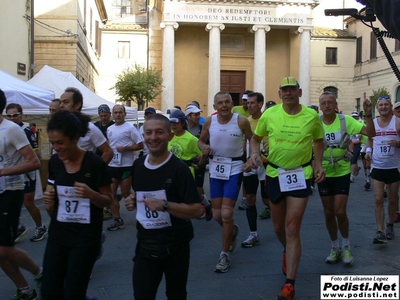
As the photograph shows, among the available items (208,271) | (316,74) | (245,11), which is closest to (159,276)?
(208,271)

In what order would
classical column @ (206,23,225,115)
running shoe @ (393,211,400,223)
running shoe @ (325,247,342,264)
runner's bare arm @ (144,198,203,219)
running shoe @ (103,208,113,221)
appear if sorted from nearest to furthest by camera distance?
runner's bare arm @ (144,198,203,219) → running shoe @ (325,247,342,264) → running shoe @ (393,211,400,223) → running shoe @ (103,208,113,221) → classical column @ (206,23,225,115)

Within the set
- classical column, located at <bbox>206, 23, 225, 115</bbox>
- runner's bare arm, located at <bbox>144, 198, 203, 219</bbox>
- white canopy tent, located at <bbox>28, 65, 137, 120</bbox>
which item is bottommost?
runner's bare arm, located at <bbox>144, 198, 203, 219</bbox>

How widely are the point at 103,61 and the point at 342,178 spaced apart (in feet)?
124

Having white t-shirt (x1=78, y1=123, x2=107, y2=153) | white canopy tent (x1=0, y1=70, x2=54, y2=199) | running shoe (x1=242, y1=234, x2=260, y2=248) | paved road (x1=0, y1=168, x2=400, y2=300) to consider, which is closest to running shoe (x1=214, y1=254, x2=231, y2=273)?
paved road (x1=0, y1=168, x2=400, y2=300)

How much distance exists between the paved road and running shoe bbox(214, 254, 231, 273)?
0.06 meters

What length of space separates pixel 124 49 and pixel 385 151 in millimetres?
36077

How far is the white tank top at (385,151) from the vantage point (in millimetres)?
7461

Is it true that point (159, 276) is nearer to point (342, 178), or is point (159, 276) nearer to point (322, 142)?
point (322, 142)

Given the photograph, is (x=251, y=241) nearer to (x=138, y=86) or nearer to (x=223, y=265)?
(x=223, y=265)

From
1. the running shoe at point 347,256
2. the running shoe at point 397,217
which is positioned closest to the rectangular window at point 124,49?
the running shoe at point 397,217

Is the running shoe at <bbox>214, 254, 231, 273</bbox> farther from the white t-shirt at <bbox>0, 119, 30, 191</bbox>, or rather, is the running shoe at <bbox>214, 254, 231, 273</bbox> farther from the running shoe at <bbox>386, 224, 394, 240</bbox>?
the running shoe at <bbox>386, 224, 394, 240</bbox>

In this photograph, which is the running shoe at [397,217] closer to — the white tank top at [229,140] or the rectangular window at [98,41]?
the white tank top at [229,140]

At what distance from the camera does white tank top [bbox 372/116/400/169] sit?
746 centimetres

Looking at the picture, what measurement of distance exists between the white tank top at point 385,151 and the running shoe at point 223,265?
2931 mm
